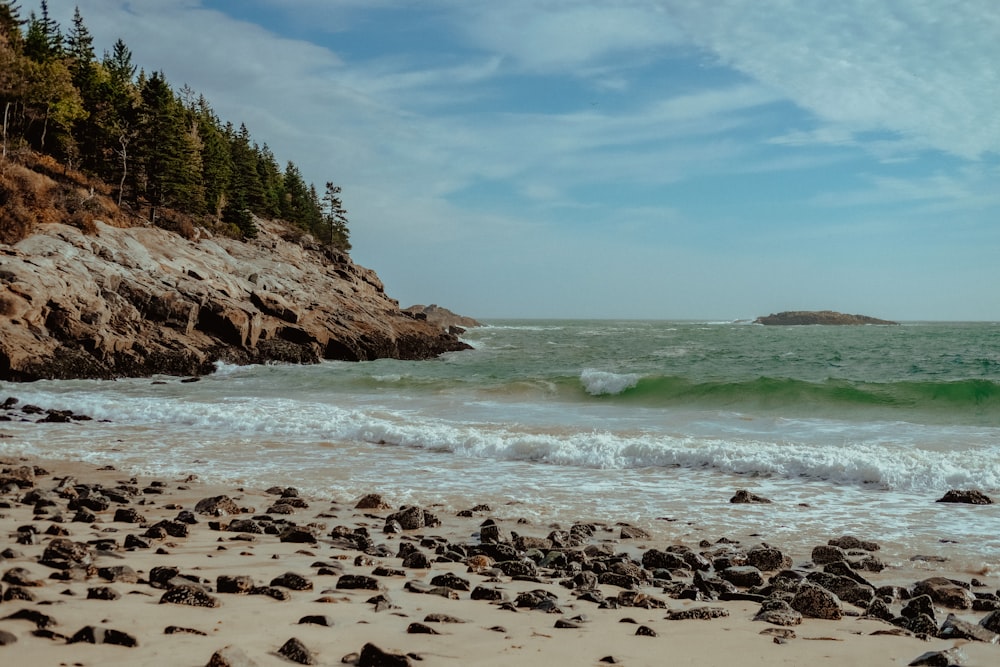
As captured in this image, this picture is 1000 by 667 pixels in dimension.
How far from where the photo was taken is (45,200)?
120 ft

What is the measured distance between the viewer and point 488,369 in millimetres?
38750

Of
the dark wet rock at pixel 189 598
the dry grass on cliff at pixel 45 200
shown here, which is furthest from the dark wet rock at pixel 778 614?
the dry grass on cliff at pixel 45 200

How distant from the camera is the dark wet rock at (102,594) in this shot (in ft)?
16.3

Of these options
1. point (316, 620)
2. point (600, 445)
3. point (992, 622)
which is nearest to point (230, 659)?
point (316, 620)

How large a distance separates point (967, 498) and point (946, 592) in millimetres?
5273

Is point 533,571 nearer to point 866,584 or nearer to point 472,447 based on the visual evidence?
point 866,584

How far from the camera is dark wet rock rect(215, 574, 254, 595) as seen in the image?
558cm

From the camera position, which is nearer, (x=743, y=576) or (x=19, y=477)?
(x=743, y=576)

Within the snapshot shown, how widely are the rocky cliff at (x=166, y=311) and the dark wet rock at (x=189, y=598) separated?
2638cm

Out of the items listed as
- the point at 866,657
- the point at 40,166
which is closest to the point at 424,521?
the point at 866,657

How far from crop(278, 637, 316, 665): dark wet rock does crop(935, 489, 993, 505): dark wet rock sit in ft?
34.1

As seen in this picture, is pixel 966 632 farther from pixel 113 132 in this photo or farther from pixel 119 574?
pixel 113 132

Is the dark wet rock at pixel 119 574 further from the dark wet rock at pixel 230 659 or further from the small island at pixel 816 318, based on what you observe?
the small island at pixel 816 318

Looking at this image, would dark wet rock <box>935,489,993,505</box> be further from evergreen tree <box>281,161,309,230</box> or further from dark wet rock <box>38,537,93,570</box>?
evergreen tree <box>281,161,309,230</box>
